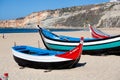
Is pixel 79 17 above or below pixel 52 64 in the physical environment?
below

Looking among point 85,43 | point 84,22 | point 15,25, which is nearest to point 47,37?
point 85,43

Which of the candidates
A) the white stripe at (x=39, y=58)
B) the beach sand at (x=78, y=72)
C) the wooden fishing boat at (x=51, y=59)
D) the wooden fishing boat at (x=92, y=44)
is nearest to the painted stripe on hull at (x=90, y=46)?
the wooden fishing boat at (x=92, y=44)

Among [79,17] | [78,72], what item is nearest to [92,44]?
[78,72]

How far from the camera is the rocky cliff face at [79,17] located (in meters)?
125

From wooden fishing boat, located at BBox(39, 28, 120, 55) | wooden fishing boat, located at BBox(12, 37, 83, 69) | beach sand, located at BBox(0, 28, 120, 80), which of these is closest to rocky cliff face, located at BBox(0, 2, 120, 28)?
wooden fishing boat, located at BBox(39, 28, 120, 55)

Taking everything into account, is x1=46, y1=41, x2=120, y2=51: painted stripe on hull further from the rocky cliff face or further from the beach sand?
the rocky cliff face

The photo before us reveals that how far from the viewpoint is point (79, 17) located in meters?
144

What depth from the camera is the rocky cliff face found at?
125 metres

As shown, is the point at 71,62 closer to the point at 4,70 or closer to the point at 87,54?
the point at 4,70

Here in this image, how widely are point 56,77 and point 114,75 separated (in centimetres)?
225

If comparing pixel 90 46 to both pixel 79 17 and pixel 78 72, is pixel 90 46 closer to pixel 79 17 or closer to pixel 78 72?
pixel 78 72

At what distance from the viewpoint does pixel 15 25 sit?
194 metres

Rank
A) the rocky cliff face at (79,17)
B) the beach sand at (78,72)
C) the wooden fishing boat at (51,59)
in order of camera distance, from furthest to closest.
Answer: the rocky cliff face at (79,17)
the wooden fishing boat at (51,59)
the beach sand at (78,72)

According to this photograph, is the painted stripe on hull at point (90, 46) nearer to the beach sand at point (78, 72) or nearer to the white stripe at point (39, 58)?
the beach sand at point (78, 72)
